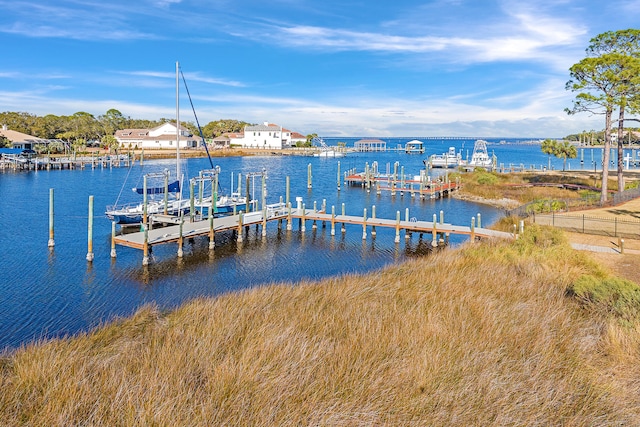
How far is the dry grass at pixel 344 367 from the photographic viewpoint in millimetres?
6559

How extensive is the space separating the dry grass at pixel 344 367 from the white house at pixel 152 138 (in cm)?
10993

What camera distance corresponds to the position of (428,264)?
17500mm

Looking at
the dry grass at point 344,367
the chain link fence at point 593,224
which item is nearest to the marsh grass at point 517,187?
the chain link fence at point 593,224

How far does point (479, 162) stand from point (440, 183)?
88.4 feet

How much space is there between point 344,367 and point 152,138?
11620 centimetres

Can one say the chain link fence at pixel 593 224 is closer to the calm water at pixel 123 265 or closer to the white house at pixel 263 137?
the calm water at pixel 123 265

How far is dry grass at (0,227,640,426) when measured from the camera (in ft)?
21.5

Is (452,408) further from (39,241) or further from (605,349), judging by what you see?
(39,241)

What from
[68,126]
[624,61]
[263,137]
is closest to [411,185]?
[624,61]

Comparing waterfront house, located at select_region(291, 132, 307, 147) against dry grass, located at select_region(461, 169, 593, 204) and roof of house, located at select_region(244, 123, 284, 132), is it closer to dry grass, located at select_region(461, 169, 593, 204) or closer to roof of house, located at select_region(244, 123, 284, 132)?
roof of house, located at select_region(244, 123, 284, 132)

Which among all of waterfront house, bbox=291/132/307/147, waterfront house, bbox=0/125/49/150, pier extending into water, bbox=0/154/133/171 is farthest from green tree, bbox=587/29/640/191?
waterfront house, bbox=291/132/307/147

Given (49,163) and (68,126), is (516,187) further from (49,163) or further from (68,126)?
(68,126)

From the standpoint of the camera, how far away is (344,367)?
7.83 m

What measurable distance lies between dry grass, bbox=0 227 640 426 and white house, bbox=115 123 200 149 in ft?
361
